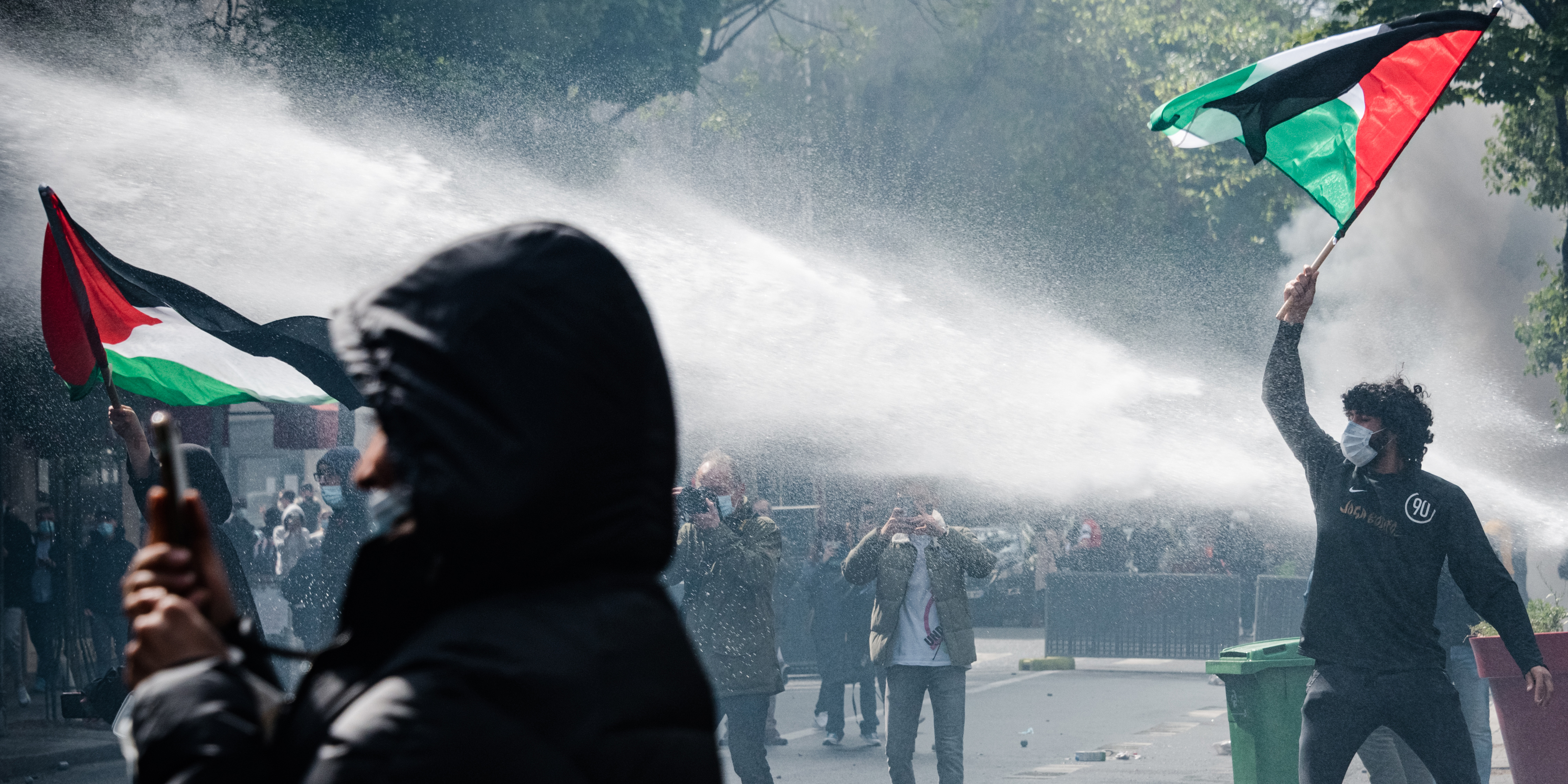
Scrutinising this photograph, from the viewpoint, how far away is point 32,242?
1138cm

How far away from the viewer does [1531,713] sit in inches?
230

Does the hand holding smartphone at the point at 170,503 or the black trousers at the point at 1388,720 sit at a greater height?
the hand holding smartphone at the point at 170,503

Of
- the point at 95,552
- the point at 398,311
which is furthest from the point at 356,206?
the point at 398,311

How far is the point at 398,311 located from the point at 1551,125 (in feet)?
31.7

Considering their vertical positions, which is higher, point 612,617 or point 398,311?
point 398,311

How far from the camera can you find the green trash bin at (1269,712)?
6305 mm

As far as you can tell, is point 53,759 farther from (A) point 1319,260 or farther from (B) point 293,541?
(A) point 1319,260

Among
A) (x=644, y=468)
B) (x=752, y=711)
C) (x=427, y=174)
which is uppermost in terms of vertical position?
(x=427, y=174)

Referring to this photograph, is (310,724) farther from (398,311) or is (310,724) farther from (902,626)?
(902,626)

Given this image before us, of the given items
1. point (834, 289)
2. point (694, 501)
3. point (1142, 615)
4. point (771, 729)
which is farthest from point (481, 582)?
point (1142, 615)

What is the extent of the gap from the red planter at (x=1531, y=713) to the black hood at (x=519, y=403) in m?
5.20

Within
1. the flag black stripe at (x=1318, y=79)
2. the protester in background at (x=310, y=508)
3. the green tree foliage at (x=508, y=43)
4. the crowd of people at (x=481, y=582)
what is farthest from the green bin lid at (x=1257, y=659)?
the protester in background at (x=310, y=508)

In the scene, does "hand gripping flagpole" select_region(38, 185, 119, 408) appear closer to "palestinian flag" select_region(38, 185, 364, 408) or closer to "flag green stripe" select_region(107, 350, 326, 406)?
"palestinian flag" select_region(38, 185, 364, 408)

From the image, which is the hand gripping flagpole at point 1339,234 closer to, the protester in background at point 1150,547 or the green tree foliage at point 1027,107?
the protester in background at point 1150,547
